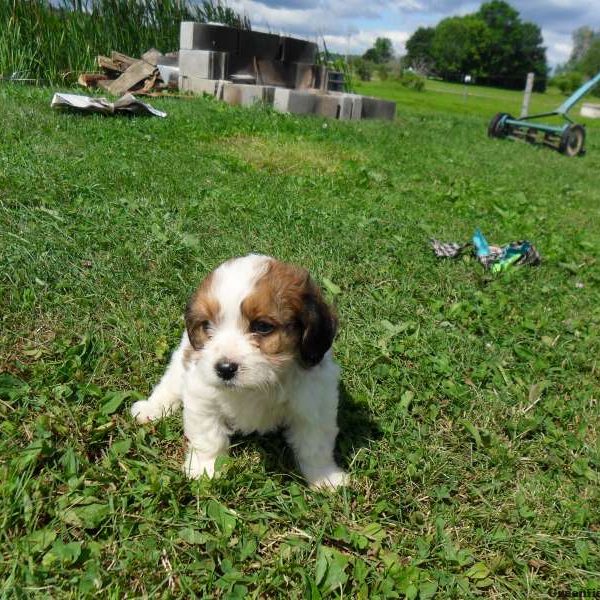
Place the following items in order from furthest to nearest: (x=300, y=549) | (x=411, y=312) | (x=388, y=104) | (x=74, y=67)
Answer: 1. (x=388, y=104)
2. (x=74, y=67)
3. (x=411, y=312)
4. (x=300, y=549)

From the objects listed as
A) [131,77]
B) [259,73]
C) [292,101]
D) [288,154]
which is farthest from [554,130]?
[131,77]

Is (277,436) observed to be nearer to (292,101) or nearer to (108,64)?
(292,101)

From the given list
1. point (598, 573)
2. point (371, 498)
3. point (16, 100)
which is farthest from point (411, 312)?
point (16, 100)

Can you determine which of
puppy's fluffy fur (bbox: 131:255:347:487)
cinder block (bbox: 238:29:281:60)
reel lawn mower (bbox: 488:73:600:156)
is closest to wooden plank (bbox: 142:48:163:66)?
cinder block (bbox: 238:29:281:60)

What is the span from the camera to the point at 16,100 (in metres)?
9.27

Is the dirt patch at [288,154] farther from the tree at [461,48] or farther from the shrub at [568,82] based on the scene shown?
the tree at [461,48]

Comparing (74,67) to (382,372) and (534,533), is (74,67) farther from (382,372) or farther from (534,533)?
(534,533)

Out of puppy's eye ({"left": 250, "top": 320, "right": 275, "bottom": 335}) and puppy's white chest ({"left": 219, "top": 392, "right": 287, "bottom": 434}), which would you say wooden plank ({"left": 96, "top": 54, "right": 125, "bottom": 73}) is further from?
puppy's eye ({"left": 250, "top": 320, "right": 275, "bottom": 335})

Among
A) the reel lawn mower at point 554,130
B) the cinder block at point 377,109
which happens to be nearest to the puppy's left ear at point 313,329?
the cinder block at point 377,109

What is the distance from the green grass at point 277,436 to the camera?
2.49 m

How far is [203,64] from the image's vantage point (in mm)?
14359

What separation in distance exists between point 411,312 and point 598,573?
240 cm

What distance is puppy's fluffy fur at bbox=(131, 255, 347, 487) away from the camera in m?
2.52

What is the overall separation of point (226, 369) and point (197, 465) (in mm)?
763
